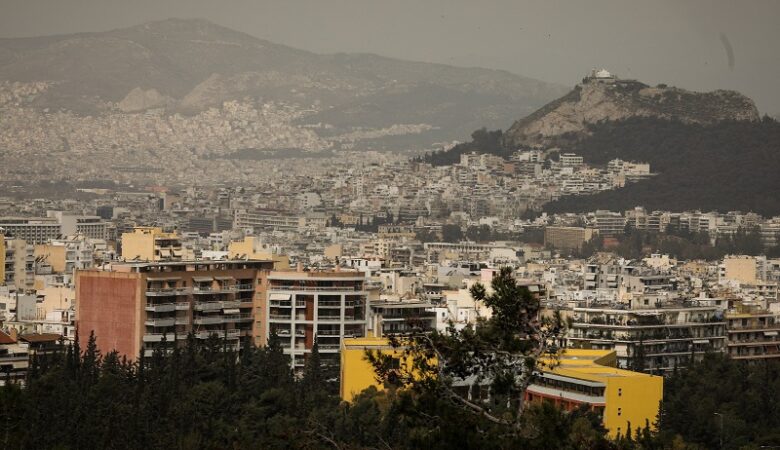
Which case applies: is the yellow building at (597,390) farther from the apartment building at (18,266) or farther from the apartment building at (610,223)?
the apartment building at (610,223)

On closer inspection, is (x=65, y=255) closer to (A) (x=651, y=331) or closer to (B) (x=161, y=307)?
(B) (x=161, y=307)

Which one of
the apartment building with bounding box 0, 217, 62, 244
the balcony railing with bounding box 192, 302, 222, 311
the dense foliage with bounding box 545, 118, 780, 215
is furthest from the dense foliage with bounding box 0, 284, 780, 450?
the dense foliage with bounding box 545, 118, 780, 215

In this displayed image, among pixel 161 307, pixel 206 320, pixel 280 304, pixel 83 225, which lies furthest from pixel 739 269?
pixel 83 225

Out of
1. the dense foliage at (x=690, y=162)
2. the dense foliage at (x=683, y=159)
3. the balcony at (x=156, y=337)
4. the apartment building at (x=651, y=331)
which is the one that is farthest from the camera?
the dense foliage at (x=683, y=159)

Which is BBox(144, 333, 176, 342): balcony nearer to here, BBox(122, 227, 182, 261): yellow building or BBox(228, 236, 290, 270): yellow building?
BBox(228, 236, 290, 270): yellow building

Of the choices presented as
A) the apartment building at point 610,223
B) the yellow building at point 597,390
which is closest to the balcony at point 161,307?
the yellow building at point 597,390

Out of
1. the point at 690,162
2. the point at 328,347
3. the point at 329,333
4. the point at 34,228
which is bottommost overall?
the point at 328,347
